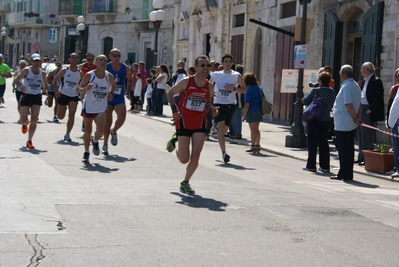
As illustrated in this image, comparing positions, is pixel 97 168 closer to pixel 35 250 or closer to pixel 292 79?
pixel 35 250

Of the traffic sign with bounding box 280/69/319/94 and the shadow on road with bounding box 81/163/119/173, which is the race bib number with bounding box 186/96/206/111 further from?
the traffic sign with bounding box 280/69/319/94

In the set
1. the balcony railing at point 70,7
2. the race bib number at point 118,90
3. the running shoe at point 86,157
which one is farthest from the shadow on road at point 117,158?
the balcony railing at point 70,7


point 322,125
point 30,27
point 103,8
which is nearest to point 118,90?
point 322,125

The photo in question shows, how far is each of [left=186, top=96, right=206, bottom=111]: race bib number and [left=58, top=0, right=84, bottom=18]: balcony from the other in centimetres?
5363

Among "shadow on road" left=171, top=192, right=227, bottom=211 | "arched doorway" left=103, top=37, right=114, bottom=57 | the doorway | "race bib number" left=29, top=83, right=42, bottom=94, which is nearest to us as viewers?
"shadow on road" left=171, top=192, right=227, bottom=211

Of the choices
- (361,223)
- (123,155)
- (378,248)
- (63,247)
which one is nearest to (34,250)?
(63,247)

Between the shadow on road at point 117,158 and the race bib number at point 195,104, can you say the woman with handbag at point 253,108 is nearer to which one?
the shadow on road at point 117,158

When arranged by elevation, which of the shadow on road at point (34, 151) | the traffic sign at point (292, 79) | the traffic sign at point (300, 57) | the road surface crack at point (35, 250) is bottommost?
the road surface crack at point (35, 250)

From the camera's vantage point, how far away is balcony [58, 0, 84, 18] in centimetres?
6334

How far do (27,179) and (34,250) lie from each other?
4.20 metres

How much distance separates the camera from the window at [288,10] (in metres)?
26.4

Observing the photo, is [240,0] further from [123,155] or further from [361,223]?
[361,223]

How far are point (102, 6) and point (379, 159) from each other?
1827 inches

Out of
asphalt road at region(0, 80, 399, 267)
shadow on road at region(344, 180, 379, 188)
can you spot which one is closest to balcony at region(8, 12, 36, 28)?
asphalt road at region(0, 80, 399, 267)
